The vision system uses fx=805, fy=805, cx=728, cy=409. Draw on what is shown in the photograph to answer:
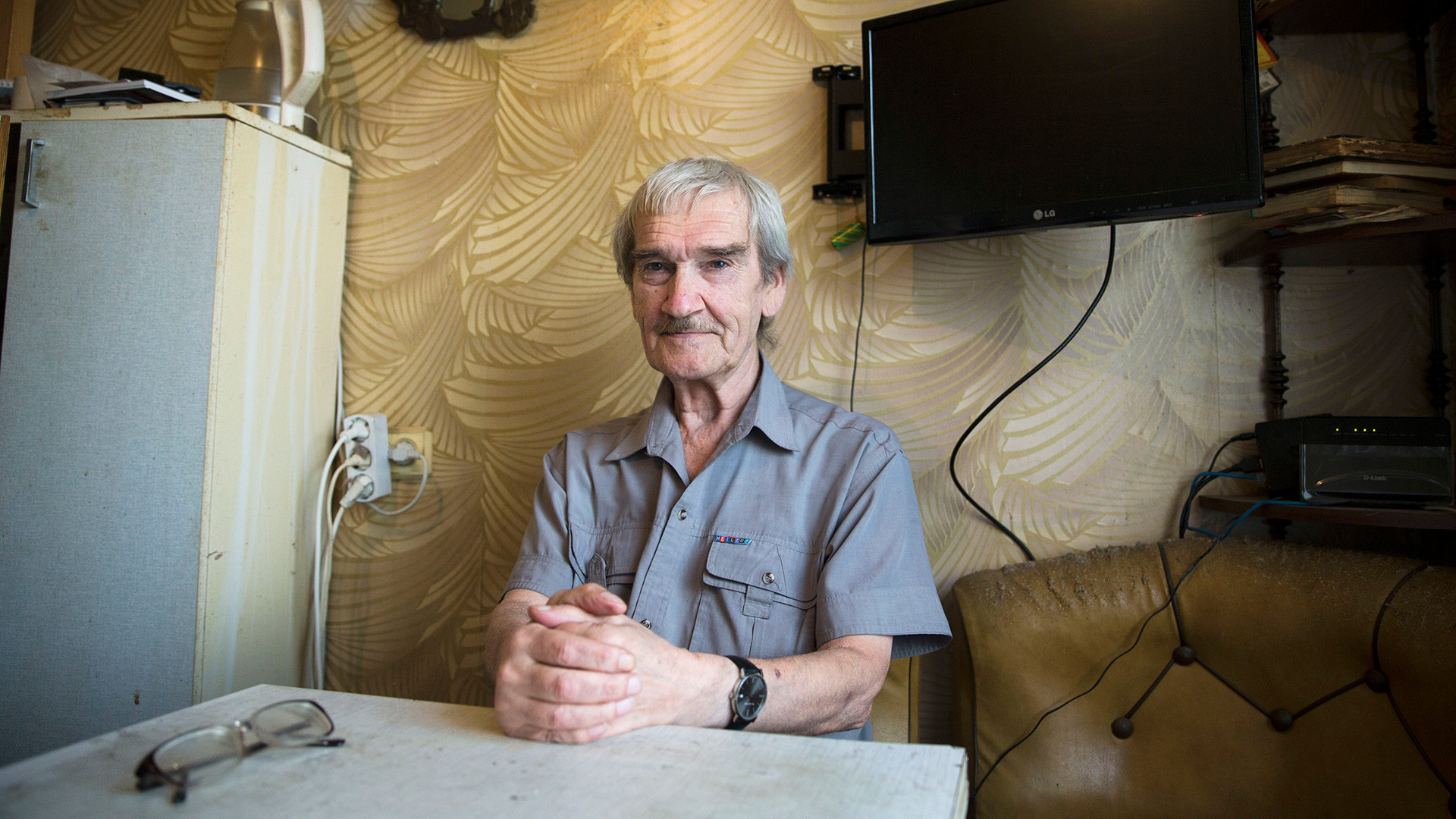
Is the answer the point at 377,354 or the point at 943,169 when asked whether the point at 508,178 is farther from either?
the point at 943,169

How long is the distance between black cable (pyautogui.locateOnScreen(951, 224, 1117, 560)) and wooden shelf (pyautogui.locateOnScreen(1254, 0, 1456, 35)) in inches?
15.5

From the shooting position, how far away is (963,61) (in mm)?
1312

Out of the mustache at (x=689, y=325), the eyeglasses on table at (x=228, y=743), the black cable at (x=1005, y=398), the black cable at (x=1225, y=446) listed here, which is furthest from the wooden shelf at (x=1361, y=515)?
the eyeglasses on table at (x=228, y=743)

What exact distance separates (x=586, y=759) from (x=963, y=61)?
1182 millimetres

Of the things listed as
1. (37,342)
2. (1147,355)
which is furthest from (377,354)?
(1147,355)

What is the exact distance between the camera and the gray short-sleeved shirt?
43.5 inches

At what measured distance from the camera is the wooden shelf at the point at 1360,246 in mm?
1142

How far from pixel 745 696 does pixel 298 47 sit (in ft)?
5.18

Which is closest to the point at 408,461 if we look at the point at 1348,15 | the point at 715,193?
the point at 715,193

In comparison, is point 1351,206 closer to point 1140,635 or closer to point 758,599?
point 1140,635

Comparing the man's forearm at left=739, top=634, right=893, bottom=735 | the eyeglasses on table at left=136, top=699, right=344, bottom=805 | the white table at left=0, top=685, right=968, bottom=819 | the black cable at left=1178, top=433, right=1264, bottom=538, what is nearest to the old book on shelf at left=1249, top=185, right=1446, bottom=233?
the black cable at left=1178, top=433, right=1264, bottom=538

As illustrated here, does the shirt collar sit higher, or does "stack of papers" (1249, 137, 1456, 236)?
"stack of papers" (1249, 137, 1456, 236)

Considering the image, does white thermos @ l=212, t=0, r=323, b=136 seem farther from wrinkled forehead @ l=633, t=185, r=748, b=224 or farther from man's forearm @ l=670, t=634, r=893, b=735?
man's forearm @ l=670, t=634, r=893, b=735

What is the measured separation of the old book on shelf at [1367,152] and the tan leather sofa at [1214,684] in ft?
1.86
